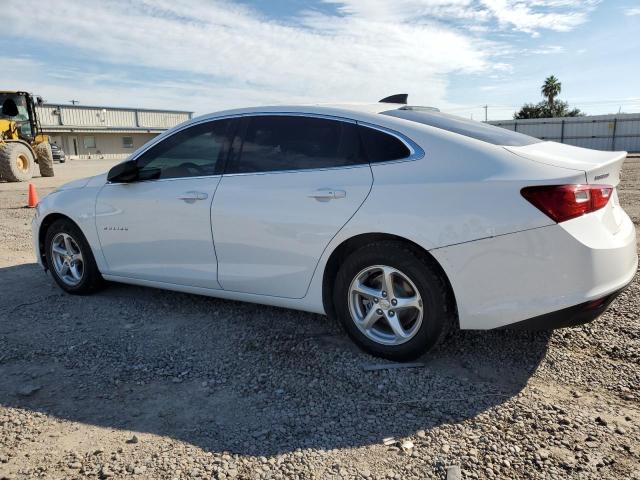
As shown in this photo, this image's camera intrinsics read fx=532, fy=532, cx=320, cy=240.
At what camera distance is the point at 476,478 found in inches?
91.1

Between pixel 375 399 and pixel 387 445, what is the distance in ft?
1.39

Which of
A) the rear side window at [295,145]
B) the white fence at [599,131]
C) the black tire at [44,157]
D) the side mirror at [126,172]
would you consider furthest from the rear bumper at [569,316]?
the white fence at [599,131]

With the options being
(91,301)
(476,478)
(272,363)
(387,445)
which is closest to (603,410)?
(476,478)

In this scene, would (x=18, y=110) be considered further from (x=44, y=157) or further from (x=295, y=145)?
(x=295, y=145)

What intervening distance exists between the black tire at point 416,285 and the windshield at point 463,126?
0.84 meters

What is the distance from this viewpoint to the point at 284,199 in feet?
11.8

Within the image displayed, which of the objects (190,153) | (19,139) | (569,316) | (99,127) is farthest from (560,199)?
(99,127)

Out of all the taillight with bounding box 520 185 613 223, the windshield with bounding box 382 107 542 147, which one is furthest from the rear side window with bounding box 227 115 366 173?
the taillight with bounding box 520 185 613 223

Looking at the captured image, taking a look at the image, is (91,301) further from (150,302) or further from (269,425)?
(269,425)

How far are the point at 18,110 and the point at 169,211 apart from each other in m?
18.2

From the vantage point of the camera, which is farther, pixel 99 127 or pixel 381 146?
pixel 99 127

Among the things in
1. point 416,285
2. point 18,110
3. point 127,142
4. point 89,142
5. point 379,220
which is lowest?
point 416,285

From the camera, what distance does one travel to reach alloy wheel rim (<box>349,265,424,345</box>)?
3.26m

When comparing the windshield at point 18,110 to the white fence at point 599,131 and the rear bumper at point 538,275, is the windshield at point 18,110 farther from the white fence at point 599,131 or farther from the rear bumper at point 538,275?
the white fence at point 599,131
